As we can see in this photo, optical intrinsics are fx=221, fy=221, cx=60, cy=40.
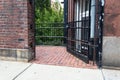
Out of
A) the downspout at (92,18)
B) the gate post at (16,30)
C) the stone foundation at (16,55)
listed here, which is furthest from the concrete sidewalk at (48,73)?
the downspout at (92,18)

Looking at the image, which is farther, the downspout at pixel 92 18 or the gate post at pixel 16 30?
the downspout at pixel 92 18

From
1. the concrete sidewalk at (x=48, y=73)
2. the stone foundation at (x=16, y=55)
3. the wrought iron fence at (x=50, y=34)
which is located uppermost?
the wrought iron fence at (x=50, y=34)

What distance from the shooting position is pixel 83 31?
655cm

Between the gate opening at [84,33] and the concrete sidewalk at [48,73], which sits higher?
the gate opening at [84,33]

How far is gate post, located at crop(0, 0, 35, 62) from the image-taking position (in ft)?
19.3

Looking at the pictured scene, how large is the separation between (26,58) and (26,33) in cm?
67

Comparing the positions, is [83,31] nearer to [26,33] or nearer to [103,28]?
[103,28]

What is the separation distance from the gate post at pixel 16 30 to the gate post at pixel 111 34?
204cm

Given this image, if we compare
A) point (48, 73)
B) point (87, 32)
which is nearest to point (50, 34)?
point (87, 32)

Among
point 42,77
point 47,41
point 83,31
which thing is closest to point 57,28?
point 47,41

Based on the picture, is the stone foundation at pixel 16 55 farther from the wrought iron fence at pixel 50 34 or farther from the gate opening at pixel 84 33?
the wrought iron fence at pixel 50 34

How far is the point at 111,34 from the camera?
5.45 m

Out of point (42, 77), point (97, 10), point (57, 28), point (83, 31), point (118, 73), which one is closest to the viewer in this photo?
point (42, 77)

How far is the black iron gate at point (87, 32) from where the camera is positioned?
19.0 feet
